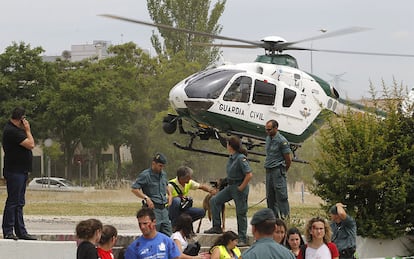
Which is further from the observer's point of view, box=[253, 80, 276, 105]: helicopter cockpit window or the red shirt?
box=[253, 80, 276, 105]: helicopter cockpit window

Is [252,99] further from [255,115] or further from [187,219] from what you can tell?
[187,219]

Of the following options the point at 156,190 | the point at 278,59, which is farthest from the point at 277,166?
the point at 278,59

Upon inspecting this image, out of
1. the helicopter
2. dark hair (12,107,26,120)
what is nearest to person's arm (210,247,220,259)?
dark hair (12,107,26,120)

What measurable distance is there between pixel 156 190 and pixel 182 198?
132 cm

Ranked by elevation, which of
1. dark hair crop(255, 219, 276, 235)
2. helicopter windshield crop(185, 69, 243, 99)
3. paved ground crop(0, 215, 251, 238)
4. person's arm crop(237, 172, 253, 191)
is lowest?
paved ground crop(0, 215, 251, 238)

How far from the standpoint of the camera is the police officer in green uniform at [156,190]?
42.2 feet

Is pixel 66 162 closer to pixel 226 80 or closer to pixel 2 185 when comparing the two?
pixel 2 185

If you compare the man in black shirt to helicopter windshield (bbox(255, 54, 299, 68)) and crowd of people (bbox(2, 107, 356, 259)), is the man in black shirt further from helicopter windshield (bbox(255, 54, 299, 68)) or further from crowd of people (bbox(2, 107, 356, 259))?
helicopter windshield (bbox(255, 54, 299, 68))

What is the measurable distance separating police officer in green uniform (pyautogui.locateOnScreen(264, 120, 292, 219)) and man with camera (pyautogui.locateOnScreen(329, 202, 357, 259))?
298cm

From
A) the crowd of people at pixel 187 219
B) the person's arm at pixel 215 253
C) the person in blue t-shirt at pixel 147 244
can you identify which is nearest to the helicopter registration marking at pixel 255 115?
the crowd of people at pixel 187 219

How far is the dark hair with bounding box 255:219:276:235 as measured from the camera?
290 inches

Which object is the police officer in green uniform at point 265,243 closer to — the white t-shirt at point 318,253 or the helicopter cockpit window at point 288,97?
the white t-shirt at point 318,253

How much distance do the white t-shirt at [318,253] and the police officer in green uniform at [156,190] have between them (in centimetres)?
351

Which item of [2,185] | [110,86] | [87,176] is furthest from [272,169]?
[87,176]
